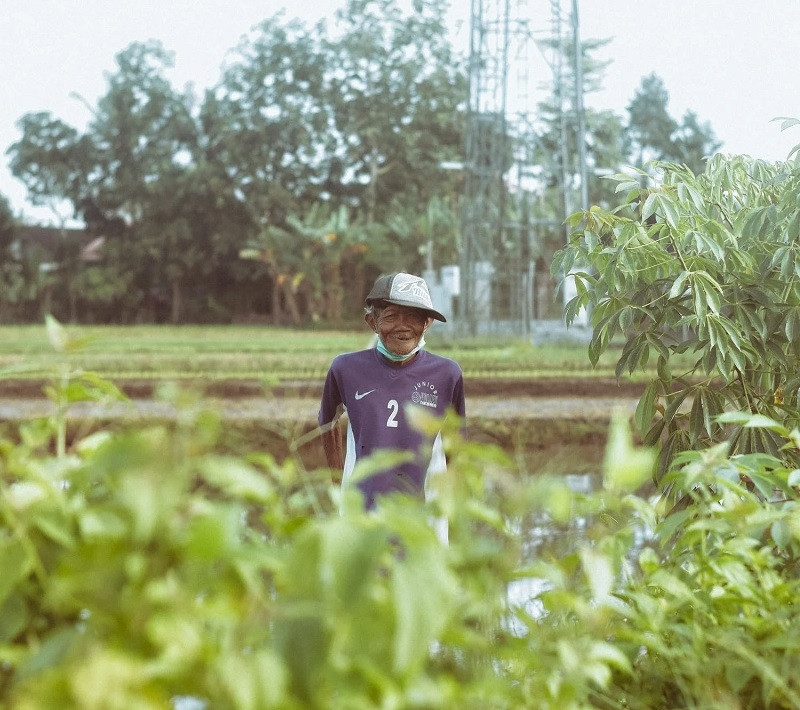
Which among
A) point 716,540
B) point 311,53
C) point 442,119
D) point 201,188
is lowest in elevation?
point 716,540

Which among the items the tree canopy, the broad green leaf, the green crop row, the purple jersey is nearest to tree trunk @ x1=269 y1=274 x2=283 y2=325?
the tree canopy

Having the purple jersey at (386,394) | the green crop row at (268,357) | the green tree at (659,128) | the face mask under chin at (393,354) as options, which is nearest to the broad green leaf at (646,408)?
the purple jersey at (386,394)

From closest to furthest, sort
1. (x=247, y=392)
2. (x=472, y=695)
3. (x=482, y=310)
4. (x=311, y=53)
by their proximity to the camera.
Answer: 1. (x=472, y=695)
2. (x=247, y=392)
3. (x=482, y=310)
4. (x=311, y=53)

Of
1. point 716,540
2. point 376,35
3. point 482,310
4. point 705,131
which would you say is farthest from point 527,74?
point 705,131

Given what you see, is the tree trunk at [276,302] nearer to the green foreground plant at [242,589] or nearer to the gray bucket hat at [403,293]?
the gray bucket hat at [403,293]

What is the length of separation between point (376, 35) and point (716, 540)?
39875 millimetres

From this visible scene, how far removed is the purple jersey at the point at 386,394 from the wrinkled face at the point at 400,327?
0.06 m

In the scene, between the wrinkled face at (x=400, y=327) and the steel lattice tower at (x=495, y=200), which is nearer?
the wrinkled face at (x=400, y=327)

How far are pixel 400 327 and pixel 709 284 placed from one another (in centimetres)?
73

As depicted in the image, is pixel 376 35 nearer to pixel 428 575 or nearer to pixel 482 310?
pixel 482 310

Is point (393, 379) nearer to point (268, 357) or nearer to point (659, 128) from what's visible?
point (268, 357)

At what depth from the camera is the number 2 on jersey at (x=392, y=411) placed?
2.52 metres

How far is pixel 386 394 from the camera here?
2.55m

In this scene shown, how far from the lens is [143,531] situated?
676 mm
